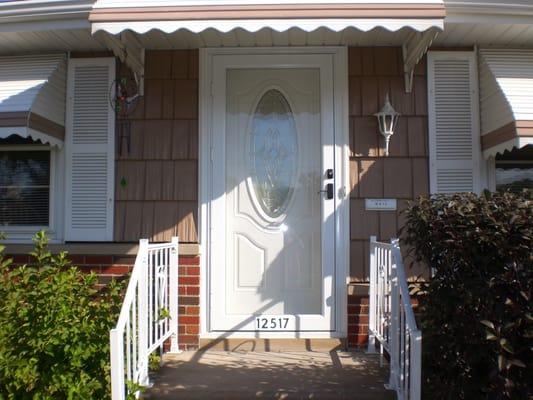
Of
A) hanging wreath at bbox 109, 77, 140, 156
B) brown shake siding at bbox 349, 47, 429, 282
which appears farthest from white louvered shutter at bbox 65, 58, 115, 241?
brown shake siding at bbox 349, 47, 429, 282

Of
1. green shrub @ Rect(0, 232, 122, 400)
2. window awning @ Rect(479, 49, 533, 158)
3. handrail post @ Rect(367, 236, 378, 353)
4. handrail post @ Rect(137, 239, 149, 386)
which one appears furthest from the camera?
handrail post @ Rect(367, 236, 378, 353)

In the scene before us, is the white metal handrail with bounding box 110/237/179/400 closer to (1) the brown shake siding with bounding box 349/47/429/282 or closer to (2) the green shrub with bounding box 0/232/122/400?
(2) the green shrub with bounding box 0/232/122/400

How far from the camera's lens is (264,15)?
3.37 m

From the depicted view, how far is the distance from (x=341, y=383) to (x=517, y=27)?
299 centimetres

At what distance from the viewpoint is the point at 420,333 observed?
2479 millimetres

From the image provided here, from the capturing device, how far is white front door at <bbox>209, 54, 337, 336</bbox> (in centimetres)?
412

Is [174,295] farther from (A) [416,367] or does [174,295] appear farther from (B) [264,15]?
(B) [264,15]

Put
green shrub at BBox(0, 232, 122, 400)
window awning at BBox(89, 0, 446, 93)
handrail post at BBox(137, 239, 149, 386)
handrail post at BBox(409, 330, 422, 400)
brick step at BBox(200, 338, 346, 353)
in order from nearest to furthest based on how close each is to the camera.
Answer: handrail post at BBox(409, 330, 422, 400) → green shrub at BBox(0, 232, 122, 400) → handrail post at BBox(137, 239, 149, 386) → window awning at BBox(89, 0, 446, 93) → brick step at BBox(200, 338, 346, 353)

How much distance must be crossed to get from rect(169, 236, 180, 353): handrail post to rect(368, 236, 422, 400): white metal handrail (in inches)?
59.4

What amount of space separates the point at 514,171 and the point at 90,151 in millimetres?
3613

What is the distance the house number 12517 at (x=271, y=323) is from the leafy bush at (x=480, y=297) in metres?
1.62

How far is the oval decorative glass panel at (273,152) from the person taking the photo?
13.9 ft

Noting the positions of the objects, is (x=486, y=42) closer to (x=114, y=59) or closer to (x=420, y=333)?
(x=420, y=333)

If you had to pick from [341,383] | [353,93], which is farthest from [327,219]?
[341,383]
